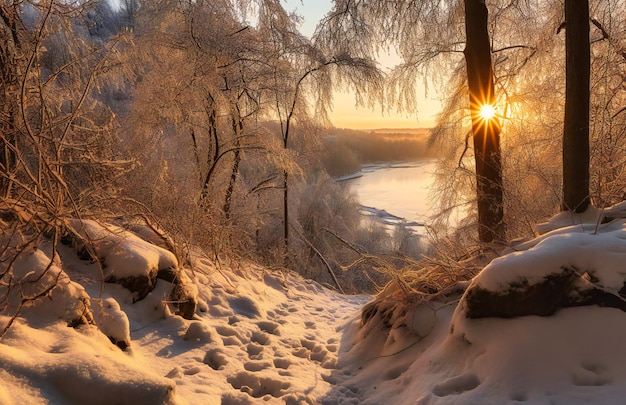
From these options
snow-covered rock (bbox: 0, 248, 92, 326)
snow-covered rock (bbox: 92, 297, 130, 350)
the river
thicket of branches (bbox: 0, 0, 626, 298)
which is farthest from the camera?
the river

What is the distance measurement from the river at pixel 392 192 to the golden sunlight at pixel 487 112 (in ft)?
53.7

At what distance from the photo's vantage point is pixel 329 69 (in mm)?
11930

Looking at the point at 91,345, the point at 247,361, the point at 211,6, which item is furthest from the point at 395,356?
the point at 211,6

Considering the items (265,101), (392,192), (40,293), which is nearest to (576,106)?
(40,293)

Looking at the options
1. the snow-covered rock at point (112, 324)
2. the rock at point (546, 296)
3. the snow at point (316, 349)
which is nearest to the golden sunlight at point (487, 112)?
the snow at point (316, 349)

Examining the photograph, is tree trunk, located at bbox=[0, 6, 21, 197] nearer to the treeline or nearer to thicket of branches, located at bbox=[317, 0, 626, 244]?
the treeline

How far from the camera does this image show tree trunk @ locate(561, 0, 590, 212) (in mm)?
4004

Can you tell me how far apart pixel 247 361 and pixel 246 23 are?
902cm

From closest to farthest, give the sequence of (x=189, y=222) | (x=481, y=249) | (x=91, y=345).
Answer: (x=91, y=345)
(x=481, y=249)
(x=189, y=222)

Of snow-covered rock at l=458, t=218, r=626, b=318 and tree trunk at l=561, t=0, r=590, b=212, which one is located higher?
tree trunk at l=561, t=0, r=590, b=212

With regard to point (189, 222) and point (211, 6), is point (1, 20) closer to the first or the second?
point (189, 222)

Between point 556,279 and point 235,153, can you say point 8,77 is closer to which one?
point 556,279

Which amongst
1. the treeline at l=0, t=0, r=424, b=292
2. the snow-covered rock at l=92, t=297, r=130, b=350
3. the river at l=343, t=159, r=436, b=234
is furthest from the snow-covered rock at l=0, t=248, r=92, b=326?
the river at l=343, t=159, r=436, b=234

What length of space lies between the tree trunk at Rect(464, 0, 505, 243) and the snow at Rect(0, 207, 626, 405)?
5.36 feet
